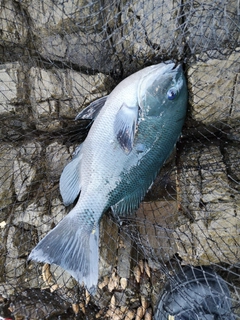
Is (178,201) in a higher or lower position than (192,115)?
lower

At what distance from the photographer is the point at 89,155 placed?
9.23ft

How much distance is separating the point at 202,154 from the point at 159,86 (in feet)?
3.23

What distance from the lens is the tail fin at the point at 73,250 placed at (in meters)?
2.57

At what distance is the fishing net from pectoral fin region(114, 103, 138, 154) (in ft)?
2.16

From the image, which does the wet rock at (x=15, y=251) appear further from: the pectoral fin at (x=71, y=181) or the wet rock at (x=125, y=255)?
the wet rock at (x=125, y=255)

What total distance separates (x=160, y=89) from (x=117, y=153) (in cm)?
66

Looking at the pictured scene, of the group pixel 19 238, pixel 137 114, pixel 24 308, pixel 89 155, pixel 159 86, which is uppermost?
pixel 159 86

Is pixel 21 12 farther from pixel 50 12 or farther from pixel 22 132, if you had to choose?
pixel 22 132

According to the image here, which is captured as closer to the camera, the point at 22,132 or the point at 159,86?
the point at 159,86

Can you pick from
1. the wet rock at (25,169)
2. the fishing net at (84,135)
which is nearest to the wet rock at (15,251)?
the fishing net at (84,135)

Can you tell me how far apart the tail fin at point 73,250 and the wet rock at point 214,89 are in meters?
1.52

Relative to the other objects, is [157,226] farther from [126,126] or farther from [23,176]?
[23,176]

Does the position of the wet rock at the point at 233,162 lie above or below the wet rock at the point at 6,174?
below

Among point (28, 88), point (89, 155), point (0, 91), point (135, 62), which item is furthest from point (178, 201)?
point (0, 91)
